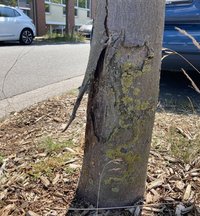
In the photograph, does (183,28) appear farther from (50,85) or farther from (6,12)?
(6,12)

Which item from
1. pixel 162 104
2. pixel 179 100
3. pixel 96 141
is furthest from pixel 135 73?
pixel 179 100

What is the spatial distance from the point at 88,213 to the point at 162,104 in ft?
6.33

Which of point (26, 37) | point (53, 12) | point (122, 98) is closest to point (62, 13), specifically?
point (53, 12)

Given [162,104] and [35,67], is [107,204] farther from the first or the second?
[35,67]

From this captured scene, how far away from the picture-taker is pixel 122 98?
141cm

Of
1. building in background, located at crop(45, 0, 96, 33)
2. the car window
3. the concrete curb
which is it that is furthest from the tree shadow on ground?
building in background, located at crop(45, 0, 96, 33)

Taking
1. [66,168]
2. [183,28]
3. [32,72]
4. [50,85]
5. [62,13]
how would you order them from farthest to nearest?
[62,13]
[32,72]
[50,85]
[183,28]
[66,168]

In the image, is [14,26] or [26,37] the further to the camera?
[26,37]

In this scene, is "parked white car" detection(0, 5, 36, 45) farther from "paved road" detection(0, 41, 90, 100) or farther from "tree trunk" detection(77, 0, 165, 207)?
"tree trunk" detection(77, 0, 165, 207)

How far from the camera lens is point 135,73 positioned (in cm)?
138

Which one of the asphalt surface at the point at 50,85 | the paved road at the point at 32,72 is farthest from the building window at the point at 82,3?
the asphalt surface at the point at 50,85

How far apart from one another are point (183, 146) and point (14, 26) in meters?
10.8

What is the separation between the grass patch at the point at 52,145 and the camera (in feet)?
6.84

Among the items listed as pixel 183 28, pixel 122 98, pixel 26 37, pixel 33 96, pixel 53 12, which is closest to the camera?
pixel 122 98
